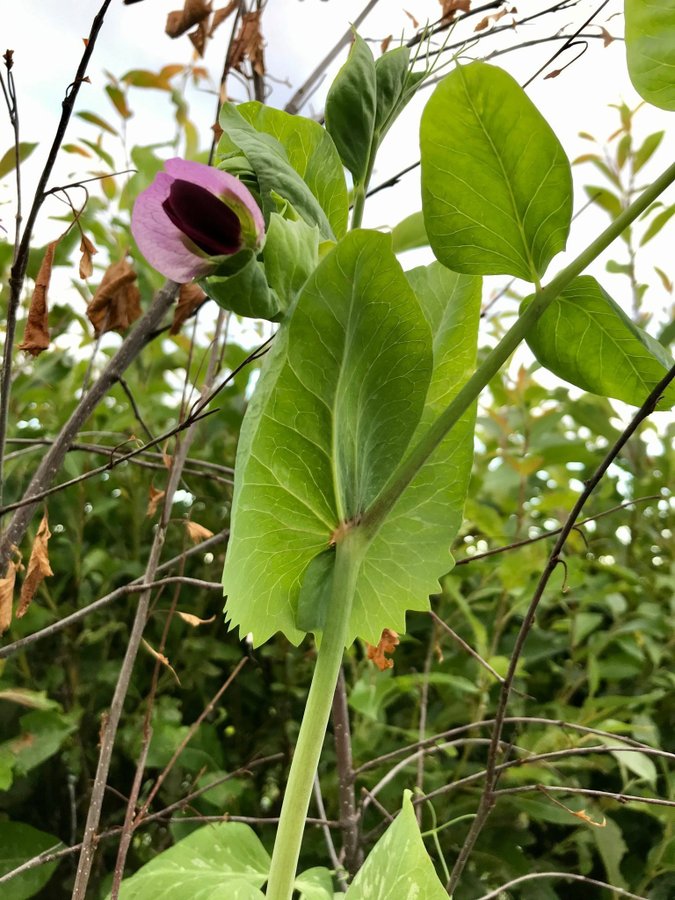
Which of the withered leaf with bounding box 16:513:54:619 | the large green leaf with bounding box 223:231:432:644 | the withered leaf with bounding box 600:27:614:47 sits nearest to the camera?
the large green leaf with bounding box 223:231:432:644

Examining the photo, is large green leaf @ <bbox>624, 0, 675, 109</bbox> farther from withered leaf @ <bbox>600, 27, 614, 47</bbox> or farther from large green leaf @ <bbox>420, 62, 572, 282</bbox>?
withered leaf @ <bbox>600, 27, 614, 47</bbox>

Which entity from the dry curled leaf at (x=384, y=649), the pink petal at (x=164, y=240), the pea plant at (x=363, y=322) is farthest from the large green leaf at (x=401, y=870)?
the pink petal at (x=164, y=240)

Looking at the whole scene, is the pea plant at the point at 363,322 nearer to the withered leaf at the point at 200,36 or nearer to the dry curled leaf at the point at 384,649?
the dry curled leaf at the point at 384,649

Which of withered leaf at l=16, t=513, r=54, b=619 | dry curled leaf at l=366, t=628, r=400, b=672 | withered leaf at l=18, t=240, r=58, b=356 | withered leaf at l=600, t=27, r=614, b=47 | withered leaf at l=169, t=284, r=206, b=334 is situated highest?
withered leaf at l=600, t=27, r=614, b=47

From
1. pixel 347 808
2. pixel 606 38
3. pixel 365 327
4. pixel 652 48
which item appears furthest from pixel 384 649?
pixel 606 38

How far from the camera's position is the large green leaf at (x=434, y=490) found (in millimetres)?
369

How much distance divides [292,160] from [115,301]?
0.60 ft

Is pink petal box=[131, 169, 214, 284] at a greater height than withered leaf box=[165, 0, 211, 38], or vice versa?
withered leaf box=[165, 0, 211, 38]

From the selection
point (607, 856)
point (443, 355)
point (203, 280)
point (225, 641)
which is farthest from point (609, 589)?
point (203, 280)

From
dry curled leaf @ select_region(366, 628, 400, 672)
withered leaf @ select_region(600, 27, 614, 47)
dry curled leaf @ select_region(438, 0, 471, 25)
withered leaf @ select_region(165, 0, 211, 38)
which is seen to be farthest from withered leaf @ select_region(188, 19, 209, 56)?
dry curled leaf @ select_region(366, 628, 400, 672)

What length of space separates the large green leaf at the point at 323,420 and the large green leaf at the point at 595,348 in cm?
7

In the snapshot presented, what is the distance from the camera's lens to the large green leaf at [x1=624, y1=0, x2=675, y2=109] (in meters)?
0.31

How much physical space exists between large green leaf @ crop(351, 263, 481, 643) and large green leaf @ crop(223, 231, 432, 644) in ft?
0.13

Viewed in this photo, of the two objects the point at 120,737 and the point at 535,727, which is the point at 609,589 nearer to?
the point at 535,727
